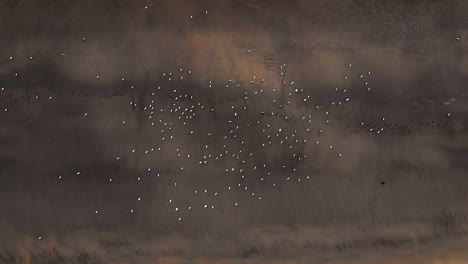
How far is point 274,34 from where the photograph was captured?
1.51 m

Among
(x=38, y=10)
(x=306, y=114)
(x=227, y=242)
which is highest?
(x=38, y=10)

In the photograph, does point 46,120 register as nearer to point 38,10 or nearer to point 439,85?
point 38,10

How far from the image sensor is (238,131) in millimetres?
1499

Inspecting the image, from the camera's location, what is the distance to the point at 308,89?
4.96 feet

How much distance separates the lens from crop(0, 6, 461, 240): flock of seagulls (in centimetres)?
149

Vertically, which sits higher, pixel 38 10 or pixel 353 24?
pixel 38 10

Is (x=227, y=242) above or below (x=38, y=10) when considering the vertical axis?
below

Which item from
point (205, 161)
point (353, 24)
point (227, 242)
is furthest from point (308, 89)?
point (227, 242)

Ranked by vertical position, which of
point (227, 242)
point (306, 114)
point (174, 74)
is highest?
point (174, 74)

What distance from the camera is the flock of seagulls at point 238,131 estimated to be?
1486 mm

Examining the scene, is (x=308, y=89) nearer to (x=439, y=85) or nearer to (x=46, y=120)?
(x=439, y=85)

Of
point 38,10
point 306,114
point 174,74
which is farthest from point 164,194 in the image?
point 38,10

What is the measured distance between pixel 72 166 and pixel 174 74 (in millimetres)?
315

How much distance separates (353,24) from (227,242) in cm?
59
